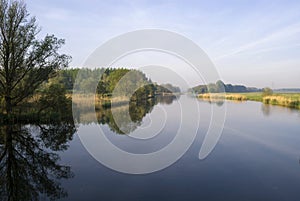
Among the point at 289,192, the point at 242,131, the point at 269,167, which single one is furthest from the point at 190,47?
the point at 242,131

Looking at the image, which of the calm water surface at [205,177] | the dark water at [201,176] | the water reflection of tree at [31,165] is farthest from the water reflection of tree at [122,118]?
the calm water surface at [205,177]

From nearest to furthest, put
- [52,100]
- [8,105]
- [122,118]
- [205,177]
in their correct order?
[205,177], [8,105], [52,100], [122,118]

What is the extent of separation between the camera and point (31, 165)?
8156mm

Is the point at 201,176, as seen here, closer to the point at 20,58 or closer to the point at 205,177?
the point at 205,177

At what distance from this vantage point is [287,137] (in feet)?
43.2

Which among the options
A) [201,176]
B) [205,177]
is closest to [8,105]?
[201,176]

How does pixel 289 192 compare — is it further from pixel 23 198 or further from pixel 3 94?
pixel 3 94

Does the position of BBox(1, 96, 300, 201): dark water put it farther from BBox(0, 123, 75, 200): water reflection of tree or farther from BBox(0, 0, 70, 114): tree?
BBox(0, 0, 70, 114): tree

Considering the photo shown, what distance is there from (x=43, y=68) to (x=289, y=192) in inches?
726

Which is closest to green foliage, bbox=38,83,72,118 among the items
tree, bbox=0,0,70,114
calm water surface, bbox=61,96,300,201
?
tree, bbox=0,0,70,114

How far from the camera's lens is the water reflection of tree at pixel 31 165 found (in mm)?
6062

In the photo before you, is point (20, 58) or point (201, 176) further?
point (20, 58)

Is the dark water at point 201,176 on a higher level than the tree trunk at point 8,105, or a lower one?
lower

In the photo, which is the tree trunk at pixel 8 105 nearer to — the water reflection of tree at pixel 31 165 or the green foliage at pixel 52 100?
the green foliage at pixel 52 100
